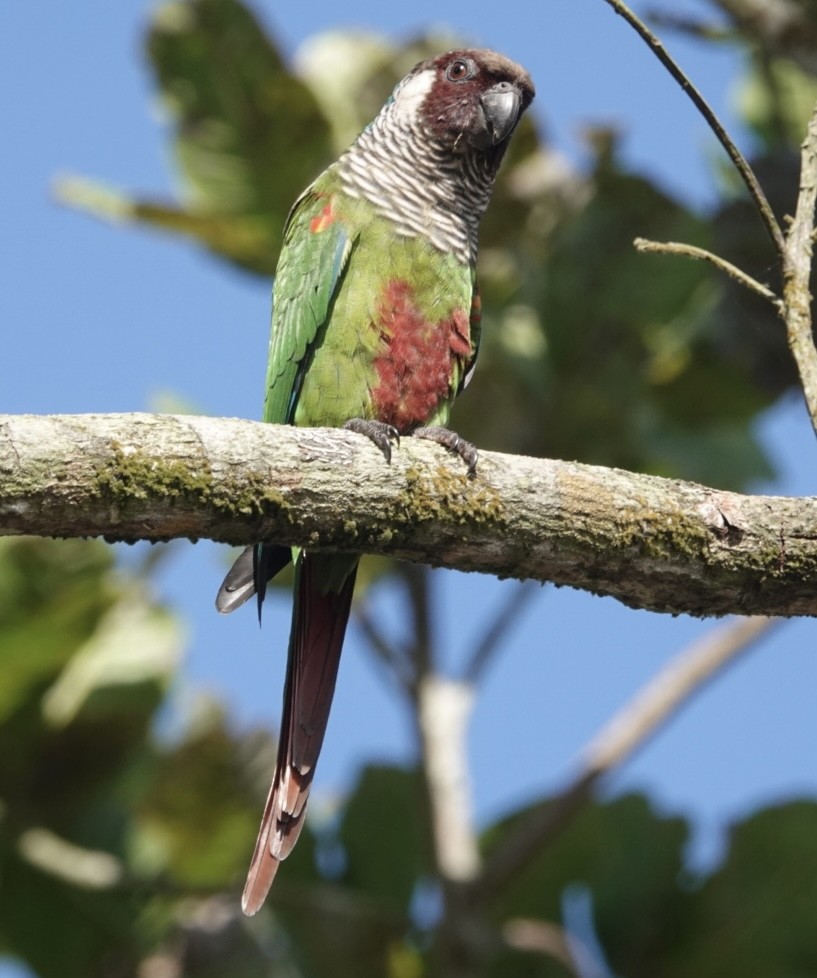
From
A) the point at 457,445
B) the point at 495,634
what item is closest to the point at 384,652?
the point at 495,634

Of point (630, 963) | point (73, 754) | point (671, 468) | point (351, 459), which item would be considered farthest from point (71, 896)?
point (351, 459)

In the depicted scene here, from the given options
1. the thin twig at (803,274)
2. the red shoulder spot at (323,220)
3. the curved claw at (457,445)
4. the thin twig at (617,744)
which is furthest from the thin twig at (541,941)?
the thin twig at (803,274)

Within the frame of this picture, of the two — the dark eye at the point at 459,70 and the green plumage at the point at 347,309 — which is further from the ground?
the dark eye at the point at 459,70

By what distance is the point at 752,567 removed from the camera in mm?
2865

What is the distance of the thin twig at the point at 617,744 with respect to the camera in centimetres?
543

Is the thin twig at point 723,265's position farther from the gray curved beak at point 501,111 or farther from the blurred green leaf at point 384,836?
the blurred green leaf at point 384,836

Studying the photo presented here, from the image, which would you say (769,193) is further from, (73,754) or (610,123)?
(73,754)

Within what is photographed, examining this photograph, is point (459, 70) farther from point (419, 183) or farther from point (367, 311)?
point (367, 311)

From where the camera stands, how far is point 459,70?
4.84 m

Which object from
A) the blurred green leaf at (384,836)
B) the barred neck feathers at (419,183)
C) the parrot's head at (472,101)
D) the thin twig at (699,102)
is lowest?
the blurred green leaf at (384,836)

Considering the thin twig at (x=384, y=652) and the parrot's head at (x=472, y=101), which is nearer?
the parrot's head at (x=472, y=101)

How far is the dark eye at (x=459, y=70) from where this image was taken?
481cm

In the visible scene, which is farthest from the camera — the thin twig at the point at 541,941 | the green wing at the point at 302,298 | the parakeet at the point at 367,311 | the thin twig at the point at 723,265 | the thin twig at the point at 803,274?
the thin twig at the point at 541,941

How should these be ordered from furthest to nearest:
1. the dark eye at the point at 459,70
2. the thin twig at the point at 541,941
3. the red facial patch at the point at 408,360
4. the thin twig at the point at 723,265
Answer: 1. the thin twig at the point at 541,941
2. the dark eye at the point at 459,70
3. the red facial patch at the point at 408,360
4. the thin twig at the point at 723,265
